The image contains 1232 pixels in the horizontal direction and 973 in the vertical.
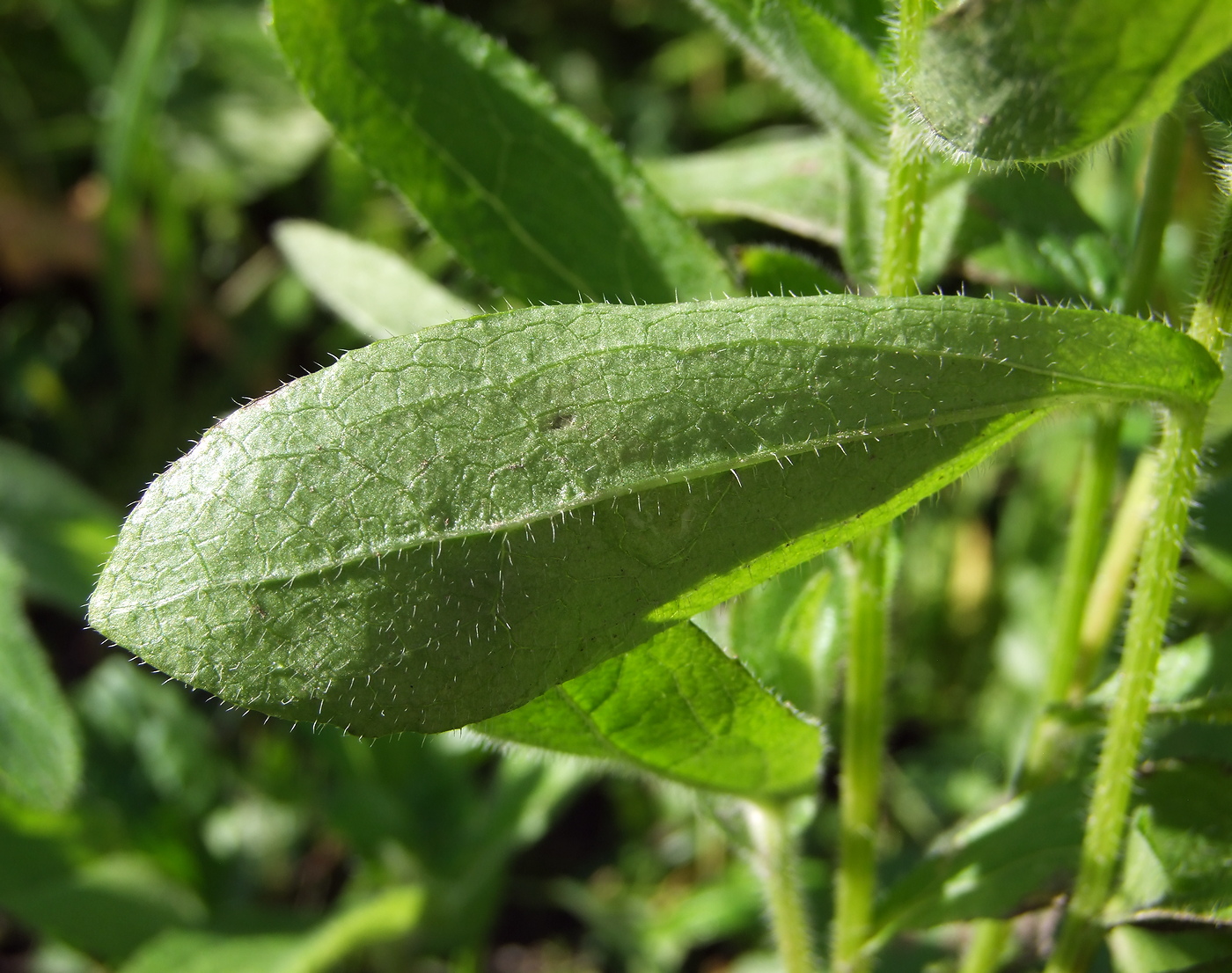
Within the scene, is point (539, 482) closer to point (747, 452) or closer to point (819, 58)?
point (747, 452)

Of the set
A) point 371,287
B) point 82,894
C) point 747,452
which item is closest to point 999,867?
point 747,452

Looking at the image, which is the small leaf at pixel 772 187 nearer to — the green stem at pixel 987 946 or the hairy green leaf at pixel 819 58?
the hairy green leaf at pixel 819 58

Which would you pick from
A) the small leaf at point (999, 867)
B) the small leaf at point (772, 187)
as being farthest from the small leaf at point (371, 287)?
the small leaf at point (999, 867)

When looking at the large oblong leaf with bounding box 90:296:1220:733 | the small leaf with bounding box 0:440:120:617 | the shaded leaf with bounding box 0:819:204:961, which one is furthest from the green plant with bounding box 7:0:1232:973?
the shaded leaf with bounding box 0:819:204:961

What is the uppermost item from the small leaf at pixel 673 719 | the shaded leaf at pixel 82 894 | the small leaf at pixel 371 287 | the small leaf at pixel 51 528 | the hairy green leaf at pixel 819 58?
the hairy green leaf at pixel 819 58

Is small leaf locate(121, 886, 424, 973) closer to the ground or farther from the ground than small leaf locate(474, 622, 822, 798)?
closer to the ground

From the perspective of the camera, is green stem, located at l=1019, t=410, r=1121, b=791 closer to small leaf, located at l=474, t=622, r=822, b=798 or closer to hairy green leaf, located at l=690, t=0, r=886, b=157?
small leaf, located at l=474, t=622, r=822, b=798
